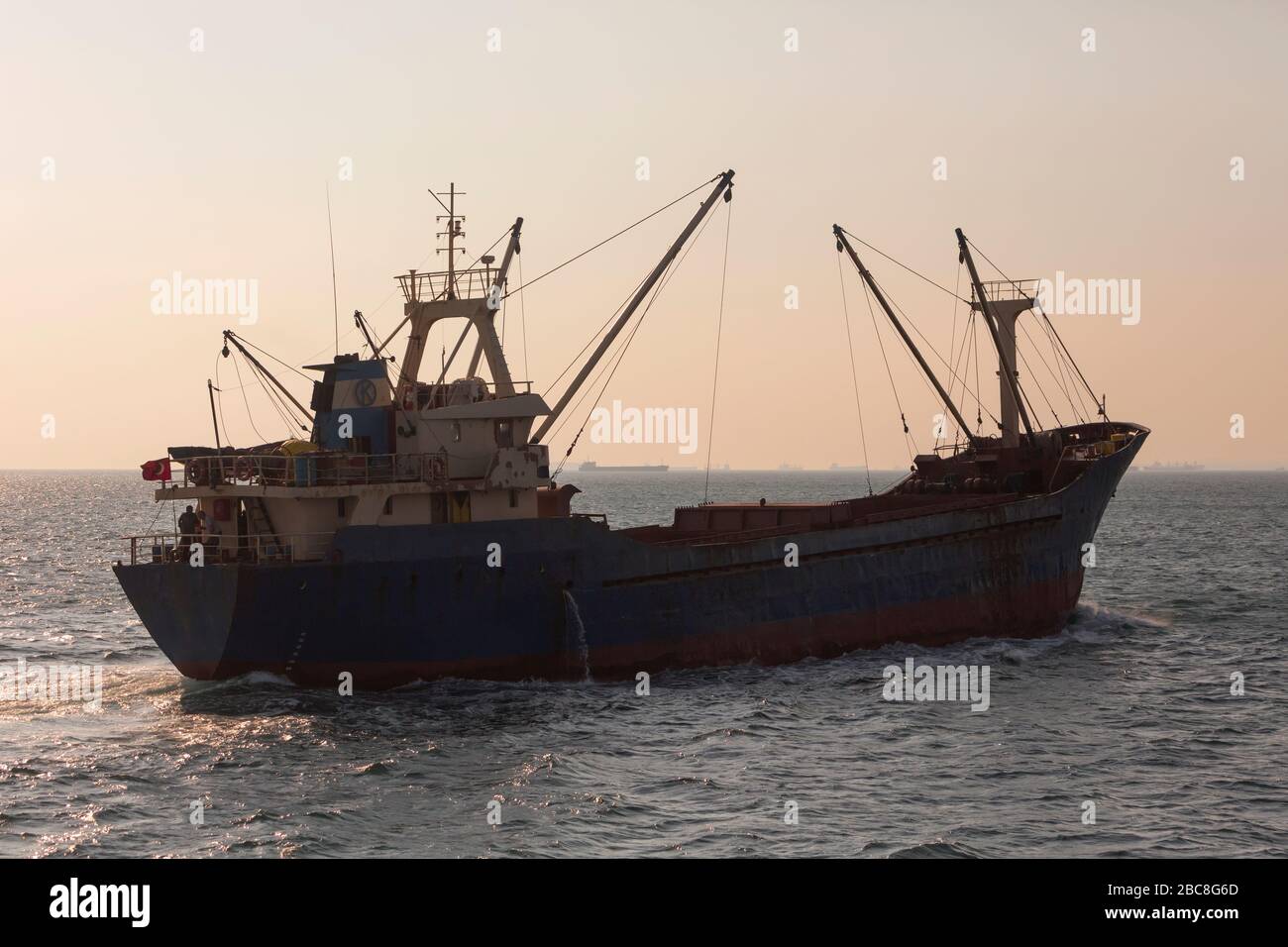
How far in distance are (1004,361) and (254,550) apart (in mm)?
27603

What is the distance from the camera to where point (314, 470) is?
99.4ft

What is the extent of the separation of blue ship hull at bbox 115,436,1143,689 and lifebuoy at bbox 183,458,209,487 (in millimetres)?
2437

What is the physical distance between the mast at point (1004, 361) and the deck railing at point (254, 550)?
25829mm

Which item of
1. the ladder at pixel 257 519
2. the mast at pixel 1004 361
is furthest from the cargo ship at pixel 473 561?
the mast at pixel 1004 361

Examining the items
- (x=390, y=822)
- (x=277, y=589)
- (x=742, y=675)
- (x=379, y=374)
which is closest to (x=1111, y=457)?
(x=742, y=675)

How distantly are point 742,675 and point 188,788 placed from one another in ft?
50.3

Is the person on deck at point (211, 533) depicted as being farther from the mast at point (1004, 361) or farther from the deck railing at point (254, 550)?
the mast at point (1004, 361)

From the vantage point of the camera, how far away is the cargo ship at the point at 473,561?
2945 cm

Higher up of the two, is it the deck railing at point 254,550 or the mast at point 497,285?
the mast at point 497,285

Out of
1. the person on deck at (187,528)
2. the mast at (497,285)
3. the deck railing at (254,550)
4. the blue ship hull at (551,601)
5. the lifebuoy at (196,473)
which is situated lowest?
the blue ship hull at (551,601)

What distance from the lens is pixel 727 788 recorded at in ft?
74.6

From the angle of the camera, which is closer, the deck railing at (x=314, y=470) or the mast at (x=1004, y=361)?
the deck railing at (x=314, y=470)

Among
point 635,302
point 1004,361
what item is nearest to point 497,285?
point 635,302

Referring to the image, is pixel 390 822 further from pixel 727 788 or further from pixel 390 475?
pixel 390 475
